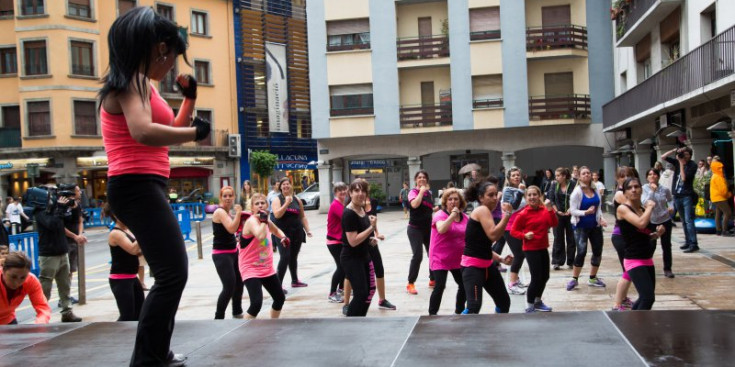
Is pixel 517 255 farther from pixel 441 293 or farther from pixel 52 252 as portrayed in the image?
pixel 52 252

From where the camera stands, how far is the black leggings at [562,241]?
1140cm

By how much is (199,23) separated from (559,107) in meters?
21.7

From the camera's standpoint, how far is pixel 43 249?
9.55 m

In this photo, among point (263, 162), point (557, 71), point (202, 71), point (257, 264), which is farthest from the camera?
point (263, 162)

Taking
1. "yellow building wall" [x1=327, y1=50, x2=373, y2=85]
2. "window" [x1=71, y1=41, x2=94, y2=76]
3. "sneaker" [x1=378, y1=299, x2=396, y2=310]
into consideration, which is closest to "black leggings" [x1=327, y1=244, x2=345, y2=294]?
"sneaker" [x1=378, y1=299, x2=396, y2=310]

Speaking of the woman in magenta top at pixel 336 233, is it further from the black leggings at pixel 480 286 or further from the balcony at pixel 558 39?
the balcony at pixel 558 39

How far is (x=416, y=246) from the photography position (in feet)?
33.5

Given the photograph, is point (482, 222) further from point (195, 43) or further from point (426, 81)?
point (195, 43)

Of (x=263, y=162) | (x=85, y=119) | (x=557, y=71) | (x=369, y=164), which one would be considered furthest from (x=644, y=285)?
(x=263, y=162)

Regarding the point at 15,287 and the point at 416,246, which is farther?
the point at 416,246

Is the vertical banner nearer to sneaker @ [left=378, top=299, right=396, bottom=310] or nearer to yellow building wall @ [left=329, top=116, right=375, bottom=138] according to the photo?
yellow building wall @ [left=329, top=116, right=375, bottom=138]

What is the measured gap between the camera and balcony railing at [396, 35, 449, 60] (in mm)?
33219

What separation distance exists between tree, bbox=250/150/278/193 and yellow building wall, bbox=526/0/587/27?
58.6ft

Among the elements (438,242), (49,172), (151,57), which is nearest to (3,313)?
(151,57)
